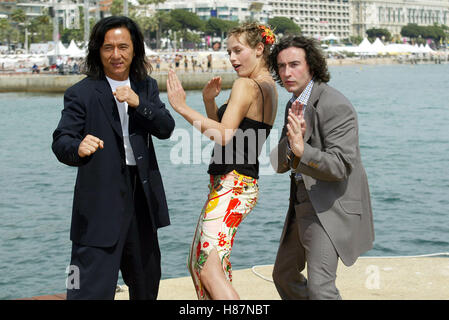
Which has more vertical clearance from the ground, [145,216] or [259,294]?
[145,216]

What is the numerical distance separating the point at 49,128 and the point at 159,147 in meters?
7.97

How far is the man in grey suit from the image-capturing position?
3.69 m

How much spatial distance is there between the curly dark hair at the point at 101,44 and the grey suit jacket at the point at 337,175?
0.82 metres

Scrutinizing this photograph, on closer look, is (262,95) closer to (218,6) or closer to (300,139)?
(300,139)

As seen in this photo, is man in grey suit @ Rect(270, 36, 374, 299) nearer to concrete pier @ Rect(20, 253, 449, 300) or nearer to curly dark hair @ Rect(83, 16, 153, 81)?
curly dark hair @ Rect(83, 16, 153, 81)

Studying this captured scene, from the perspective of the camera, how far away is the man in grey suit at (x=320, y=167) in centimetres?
369

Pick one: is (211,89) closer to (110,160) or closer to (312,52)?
(312,52)

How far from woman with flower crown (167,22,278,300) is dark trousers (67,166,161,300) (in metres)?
0.23

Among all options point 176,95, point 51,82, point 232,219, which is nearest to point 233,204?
point 232,219

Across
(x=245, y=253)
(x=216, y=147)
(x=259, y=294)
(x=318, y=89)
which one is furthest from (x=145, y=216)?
(x=245, y=253)

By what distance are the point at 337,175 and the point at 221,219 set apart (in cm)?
64

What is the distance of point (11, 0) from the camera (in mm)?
150875

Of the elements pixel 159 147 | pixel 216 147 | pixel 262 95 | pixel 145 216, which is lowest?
pixel 159 147

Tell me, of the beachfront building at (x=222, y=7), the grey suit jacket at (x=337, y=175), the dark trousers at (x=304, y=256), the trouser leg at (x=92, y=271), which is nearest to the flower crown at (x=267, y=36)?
the grey suit jacket at (x=337, y=175)
